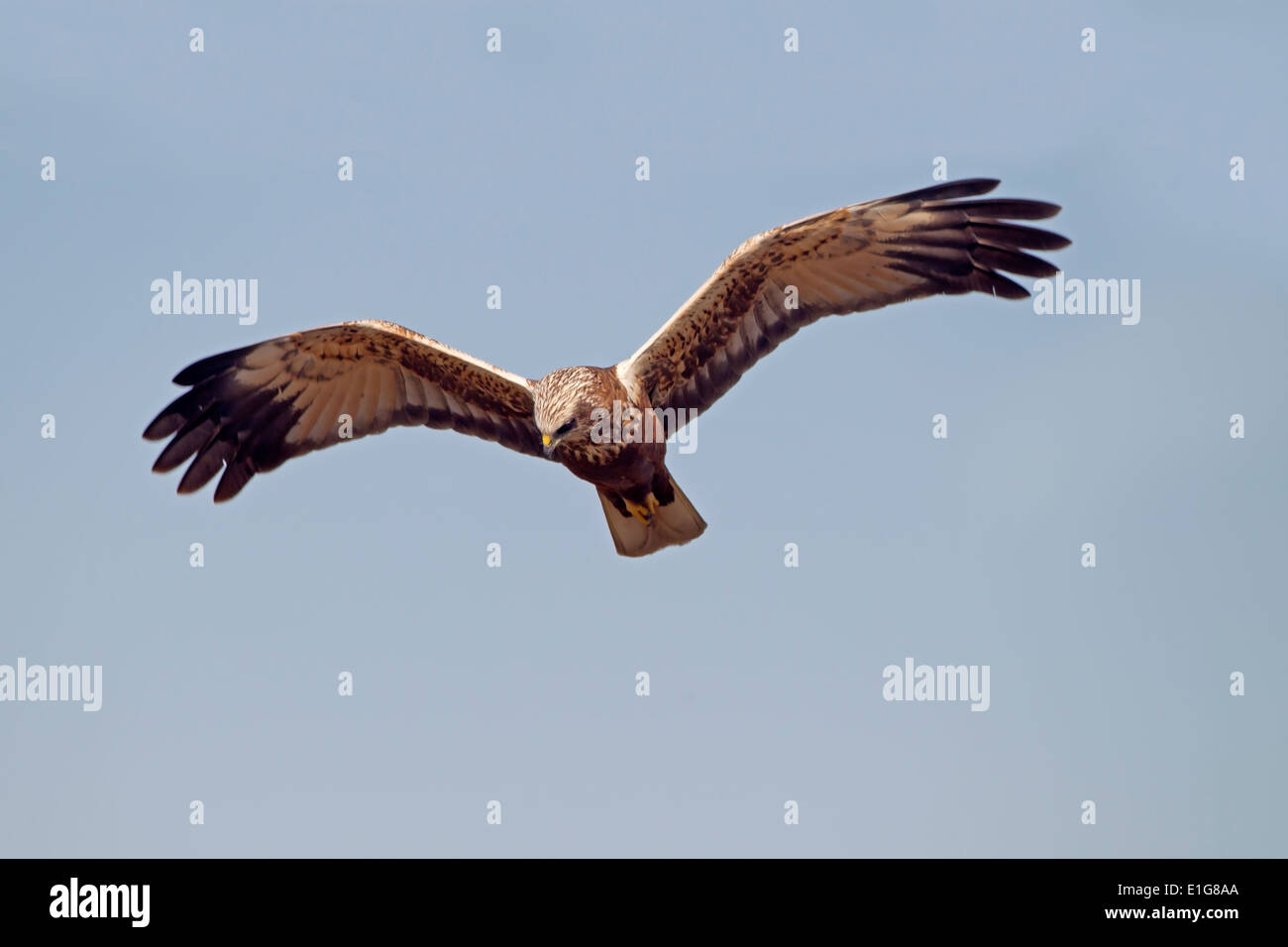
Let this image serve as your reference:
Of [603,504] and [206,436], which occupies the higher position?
[206,436]

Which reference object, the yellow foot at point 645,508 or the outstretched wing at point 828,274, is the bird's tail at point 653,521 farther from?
the outstretched wing at point 828,274

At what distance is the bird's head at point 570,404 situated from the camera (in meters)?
10.3

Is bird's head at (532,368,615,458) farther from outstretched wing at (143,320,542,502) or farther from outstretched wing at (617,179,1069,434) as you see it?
outstretched wing at (143,320,542,502)

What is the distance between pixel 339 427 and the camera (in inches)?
496

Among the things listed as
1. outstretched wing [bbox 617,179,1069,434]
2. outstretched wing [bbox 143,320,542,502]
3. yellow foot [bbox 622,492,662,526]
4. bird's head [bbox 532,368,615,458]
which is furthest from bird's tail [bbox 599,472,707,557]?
A: bird's head [bbox 532,368,615,458]

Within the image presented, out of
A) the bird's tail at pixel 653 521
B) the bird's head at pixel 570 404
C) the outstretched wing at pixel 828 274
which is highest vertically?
the outstretched wing at pixel 828 274

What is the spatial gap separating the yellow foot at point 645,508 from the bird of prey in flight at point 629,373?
2cm

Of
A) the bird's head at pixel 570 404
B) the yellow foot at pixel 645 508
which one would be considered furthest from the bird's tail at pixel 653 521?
the bird's head at pixel 570 404

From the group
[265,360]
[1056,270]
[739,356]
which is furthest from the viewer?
[265,360]

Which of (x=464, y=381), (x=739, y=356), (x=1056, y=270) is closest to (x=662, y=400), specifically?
(x=739, y=356)

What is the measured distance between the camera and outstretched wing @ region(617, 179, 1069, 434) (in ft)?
35.8

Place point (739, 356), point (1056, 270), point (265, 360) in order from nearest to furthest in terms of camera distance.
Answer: point (1056, 270) < point (739, 356) < point (265, 360)
